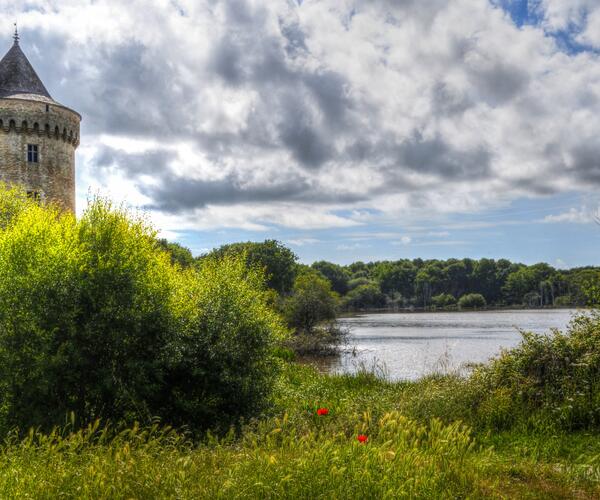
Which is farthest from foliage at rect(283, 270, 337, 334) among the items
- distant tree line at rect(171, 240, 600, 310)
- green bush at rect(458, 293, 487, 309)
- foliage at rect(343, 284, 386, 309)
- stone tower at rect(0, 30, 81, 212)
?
green bush at rect(458, 293, 487, 309)

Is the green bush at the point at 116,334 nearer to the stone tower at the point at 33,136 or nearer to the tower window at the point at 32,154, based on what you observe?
the stone tower at the point at 33,136

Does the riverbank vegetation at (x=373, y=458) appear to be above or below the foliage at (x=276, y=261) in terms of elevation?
below

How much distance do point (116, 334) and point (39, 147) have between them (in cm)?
2826

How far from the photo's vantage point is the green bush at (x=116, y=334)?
1208 cm

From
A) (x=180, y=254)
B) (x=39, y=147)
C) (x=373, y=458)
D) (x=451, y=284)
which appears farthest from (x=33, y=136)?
(x=451, y=284)

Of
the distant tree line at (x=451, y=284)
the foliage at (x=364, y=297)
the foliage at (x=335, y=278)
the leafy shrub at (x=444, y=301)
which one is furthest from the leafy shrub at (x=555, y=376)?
the leafy shrub at (x=444, y=301)

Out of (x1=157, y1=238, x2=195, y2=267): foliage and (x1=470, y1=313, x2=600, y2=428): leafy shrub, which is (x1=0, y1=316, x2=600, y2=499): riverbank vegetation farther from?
(x1=157, y1=238, x2=195, y2=267): foliage

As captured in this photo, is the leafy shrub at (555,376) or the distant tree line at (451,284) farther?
the distant tree line at (451,284)

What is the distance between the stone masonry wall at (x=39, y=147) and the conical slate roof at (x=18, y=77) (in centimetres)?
131

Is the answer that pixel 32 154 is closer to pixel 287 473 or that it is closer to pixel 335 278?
pixel 287 473

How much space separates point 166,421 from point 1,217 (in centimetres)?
1839

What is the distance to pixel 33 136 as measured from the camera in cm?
3631

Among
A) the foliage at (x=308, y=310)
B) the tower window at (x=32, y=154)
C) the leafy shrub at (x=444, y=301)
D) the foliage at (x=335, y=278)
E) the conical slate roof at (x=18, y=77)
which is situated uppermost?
the conical slate roof at (x=18, y=77)

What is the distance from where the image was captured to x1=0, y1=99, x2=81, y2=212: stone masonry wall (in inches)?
1400
